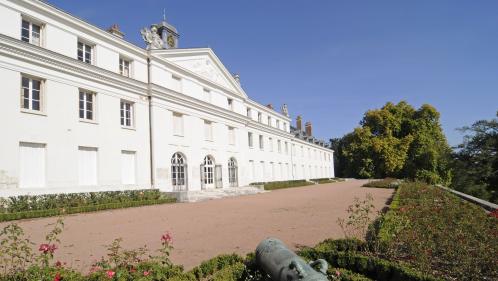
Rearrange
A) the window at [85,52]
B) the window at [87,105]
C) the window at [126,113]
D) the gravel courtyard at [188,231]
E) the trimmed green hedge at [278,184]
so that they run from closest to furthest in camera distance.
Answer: the gravel courtyard at [188,231] < the window at [87,105] < the window at [85,52] < the window at [126,113] < the trimmed green hedge at [278,184]

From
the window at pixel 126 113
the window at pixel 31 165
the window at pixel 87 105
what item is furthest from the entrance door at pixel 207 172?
the window at pixel 31 165

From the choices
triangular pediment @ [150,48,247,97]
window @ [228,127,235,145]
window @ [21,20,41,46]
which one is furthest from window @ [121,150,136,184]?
window @ [228,127,235,145]

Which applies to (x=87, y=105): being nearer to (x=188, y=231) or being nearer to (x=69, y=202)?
(x=69, y=202)

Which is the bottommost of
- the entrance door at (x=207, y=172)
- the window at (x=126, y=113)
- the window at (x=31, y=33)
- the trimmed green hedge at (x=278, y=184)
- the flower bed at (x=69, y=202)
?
the trimmed green hedge at (x=278, y=184)

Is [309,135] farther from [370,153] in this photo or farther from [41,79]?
[41,79]

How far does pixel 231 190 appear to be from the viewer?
83.1 ft

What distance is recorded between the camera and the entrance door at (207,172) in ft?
84.3

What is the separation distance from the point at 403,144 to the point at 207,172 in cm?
2923

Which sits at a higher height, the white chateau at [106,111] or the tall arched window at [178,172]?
the white chateau at [106,111]

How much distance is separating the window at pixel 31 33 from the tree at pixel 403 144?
39.9 metres

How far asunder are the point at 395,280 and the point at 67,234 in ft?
27.4

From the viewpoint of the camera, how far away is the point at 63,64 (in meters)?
16.6

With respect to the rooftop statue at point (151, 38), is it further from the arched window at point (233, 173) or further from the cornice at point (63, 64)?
the arched window at point (233, 173)

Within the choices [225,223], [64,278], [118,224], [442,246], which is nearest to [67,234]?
[118,224]
